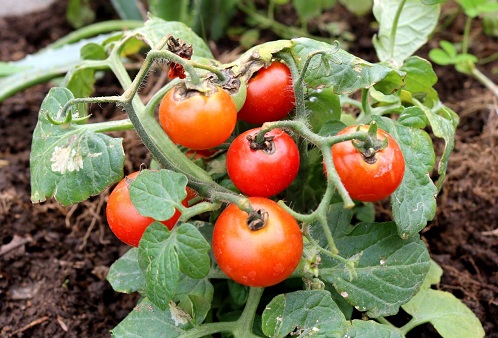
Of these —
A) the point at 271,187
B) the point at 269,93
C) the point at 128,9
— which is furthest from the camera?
the point at 128,9

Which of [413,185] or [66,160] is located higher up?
[66,160]

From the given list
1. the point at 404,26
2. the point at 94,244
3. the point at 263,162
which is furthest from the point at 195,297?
the point at 404,26

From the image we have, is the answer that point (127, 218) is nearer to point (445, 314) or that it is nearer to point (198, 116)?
point (198, 116)

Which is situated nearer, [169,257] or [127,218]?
[169,257]

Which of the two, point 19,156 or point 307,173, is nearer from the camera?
point 307,173

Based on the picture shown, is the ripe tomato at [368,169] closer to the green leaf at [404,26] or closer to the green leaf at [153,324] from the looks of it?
the green leaf at [153,324]

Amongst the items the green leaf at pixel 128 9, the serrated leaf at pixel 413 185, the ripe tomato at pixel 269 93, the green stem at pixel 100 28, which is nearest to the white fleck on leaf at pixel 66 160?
the ripe tomato at pixel 269 93

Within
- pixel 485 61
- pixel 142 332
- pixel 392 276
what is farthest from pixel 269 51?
pixel 485 61

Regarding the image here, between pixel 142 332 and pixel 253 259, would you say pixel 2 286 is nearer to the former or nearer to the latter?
pixel 142 332
